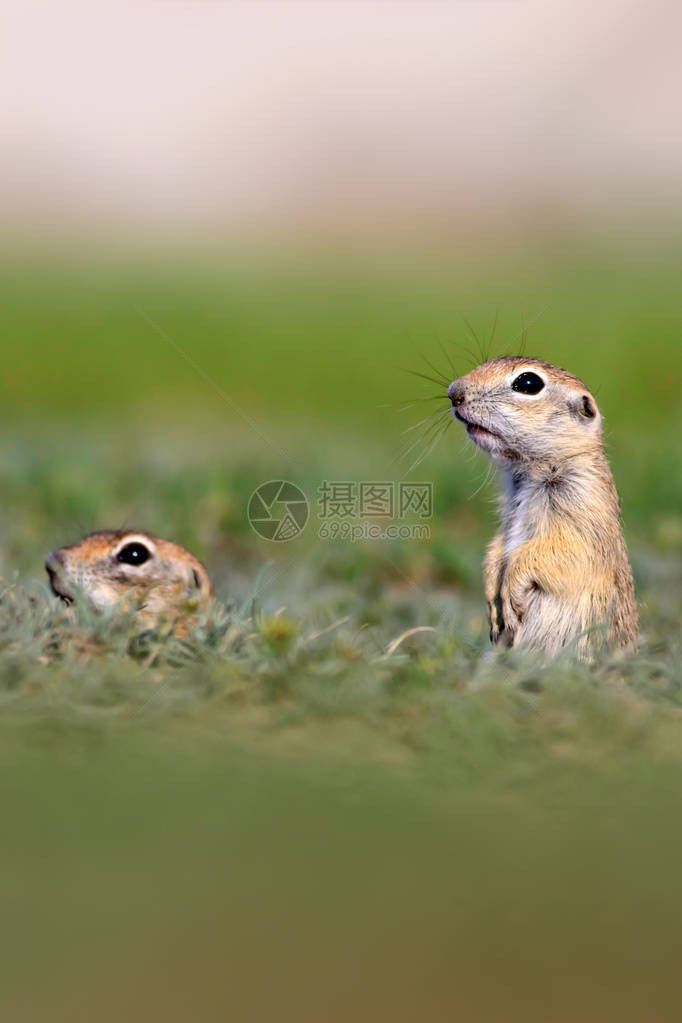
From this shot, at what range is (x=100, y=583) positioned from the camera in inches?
179

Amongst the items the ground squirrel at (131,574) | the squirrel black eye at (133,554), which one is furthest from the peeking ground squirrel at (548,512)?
the squirrel black eye at (133,554)

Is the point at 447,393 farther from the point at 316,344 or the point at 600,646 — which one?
the point at 316,344

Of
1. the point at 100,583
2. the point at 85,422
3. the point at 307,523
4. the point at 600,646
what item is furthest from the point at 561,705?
the point at 85,422

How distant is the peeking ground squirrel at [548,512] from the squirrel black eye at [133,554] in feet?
4.49

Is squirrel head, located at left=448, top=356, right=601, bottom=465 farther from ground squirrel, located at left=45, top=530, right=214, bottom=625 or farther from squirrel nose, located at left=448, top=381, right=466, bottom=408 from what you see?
ground squirrel, located at left=45, top=530, right=214, bottom=625

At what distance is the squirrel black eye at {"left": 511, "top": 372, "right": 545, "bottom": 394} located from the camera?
464 centimetres

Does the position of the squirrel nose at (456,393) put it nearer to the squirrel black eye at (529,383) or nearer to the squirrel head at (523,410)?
the squirrel head at (523,410)

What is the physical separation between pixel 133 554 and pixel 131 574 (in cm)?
9

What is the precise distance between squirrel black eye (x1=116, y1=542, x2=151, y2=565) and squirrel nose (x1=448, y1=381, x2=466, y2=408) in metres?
1.37

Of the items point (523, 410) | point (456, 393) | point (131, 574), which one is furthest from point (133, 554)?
point (523, 410)

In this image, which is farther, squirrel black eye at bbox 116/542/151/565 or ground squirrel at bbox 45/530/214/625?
squirrel black eye at bbox 116/542/151/565

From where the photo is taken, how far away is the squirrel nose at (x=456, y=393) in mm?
4633

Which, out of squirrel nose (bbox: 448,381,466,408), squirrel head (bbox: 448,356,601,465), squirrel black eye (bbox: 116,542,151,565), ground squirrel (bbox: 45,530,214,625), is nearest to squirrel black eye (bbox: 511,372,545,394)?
squirrel head (bbox: 448,356,601,465)

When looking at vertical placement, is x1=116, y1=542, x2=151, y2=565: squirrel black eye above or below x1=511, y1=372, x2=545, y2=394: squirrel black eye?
below
